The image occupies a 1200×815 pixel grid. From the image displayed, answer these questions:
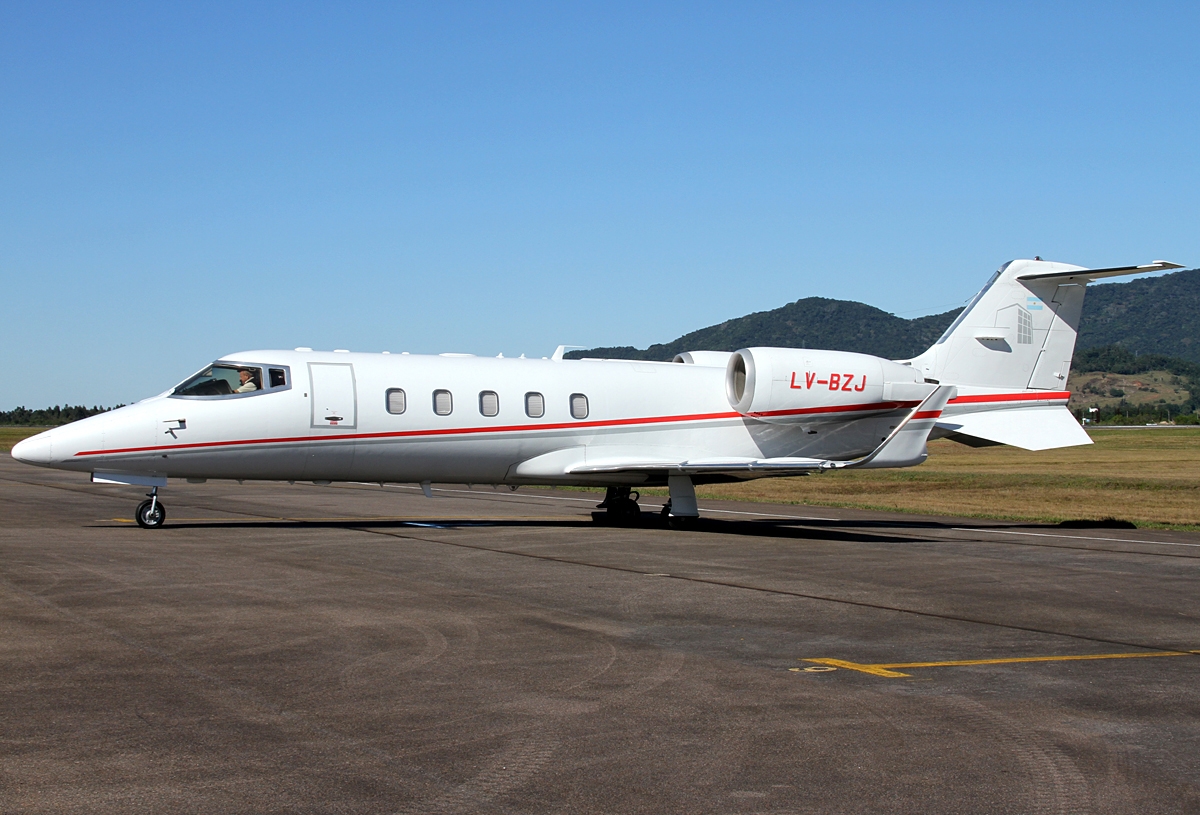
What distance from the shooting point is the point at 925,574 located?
51.8 ft

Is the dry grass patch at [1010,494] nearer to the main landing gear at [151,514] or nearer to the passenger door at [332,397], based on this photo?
the passenger door at [332,397]

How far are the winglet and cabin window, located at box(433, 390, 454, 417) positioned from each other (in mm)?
7553

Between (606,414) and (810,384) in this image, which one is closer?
(606,414)

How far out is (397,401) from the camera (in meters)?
21.4

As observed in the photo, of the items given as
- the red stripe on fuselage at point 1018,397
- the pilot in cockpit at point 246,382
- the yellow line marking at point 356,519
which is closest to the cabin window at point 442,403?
the yellow line marking at point 356,519

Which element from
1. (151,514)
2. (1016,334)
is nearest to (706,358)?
(1016,334)

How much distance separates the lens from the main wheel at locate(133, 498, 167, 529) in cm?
2053

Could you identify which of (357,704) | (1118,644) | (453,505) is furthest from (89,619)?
(453,505)

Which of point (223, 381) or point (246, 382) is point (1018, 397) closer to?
point (246, 382)

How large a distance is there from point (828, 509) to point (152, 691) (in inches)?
1027

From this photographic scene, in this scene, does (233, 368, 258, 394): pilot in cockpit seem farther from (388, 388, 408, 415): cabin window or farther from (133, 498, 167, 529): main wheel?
(133, 498, 167, 529): main wheel

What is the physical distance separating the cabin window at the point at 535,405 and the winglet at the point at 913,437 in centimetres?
585

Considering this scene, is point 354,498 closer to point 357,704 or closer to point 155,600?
point 155,600

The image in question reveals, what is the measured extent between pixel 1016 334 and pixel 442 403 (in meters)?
13.2
